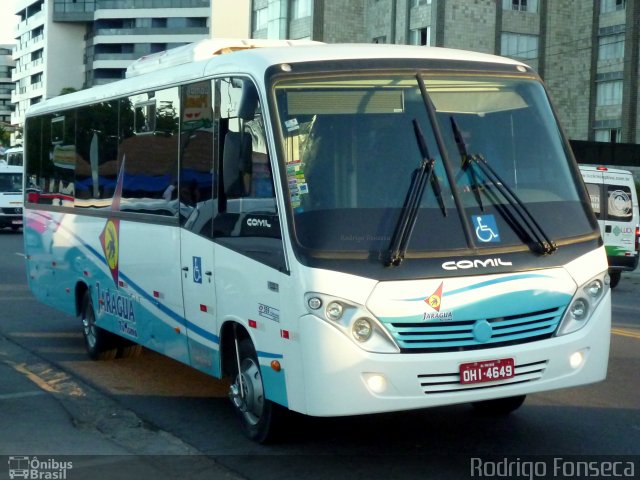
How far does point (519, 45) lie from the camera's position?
56.7 metres

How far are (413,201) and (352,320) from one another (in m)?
0.88

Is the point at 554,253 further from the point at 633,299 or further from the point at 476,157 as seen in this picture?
the point at 633,299

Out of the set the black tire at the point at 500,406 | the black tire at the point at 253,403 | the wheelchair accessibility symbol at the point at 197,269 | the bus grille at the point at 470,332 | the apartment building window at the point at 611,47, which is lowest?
the black tire at the point at 500,406

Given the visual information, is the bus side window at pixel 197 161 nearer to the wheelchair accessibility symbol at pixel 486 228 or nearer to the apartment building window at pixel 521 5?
the wheelchair accessibility symbol at pixel 486 228

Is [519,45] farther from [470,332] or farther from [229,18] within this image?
[229,18]

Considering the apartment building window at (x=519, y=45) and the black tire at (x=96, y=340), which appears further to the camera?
the apartment building window at (x=519, y=45)

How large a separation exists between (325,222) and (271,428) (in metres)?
1.57

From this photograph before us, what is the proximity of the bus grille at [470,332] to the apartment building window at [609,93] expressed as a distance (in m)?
48.9

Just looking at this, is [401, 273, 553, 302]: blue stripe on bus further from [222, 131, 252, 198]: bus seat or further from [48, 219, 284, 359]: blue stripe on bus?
[222, 131, 252, 198]: bus seat

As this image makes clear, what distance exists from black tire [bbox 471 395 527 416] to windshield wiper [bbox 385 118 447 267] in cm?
213

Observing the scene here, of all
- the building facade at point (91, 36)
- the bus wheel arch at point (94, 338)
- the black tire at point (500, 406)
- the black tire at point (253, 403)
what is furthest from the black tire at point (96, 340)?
the building facade at point (91, 36)

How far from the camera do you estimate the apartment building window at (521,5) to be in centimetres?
5616

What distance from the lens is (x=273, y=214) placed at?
697 centimetres

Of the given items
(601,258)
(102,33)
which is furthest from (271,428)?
(102,33)
